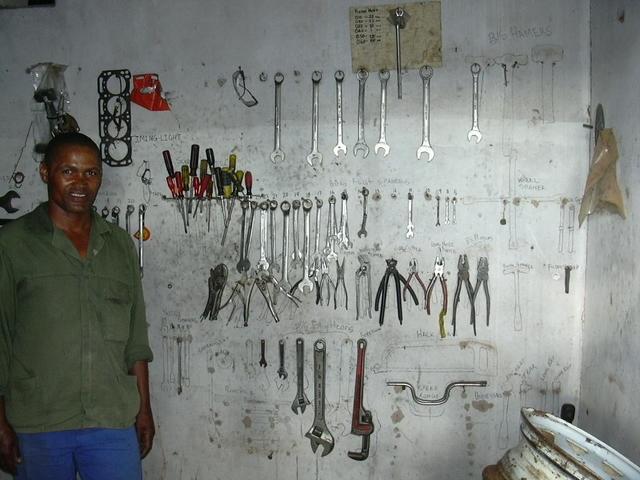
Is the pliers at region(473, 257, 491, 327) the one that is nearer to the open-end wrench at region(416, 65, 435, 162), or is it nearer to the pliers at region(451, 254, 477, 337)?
the pliers at region(451, 254, 477, 337)

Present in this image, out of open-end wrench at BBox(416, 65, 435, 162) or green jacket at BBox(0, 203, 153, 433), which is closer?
green jacket at BBox(0, 203, 153, 433)

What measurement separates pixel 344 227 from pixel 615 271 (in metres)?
1.07

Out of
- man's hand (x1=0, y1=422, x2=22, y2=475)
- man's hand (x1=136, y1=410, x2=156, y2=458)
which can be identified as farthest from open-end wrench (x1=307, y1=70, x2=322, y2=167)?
man's hand (x1=0, y1=422, x2=22, y2=475)

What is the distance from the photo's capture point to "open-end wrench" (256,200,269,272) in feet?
7.79

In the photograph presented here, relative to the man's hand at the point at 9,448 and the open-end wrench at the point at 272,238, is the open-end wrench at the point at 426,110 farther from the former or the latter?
the man's hand at the point at 9,448

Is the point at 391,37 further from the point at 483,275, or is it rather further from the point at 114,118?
the point at 114,118

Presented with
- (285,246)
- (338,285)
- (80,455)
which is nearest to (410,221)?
(338,285)

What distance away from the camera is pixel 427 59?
228 centimetres

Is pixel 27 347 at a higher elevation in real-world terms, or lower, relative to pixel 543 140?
lower

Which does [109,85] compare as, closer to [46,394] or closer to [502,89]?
[46,394]

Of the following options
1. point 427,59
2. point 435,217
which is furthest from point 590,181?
point 427,59

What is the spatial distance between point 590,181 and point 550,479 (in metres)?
1.16

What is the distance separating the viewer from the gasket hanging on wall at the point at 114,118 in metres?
2.46

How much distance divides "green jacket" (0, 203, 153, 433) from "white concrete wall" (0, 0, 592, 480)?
562mm
